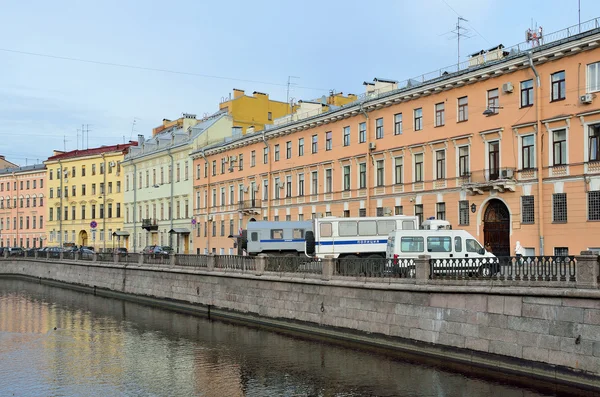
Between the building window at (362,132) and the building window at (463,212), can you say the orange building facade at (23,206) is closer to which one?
the building window at (362,132)

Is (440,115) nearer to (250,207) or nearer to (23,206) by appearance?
(250,207)

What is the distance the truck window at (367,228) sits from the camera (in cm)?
3225

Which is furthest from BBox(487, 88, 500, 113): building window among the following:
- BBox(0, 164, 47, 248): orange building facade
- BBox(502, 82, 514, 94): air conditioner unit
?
BBox(0, 164, 47, 248): orange building facade

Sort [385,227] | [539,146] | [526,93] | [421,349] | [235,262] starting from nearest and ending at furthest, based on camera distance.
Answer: [421,349]
[539,146]
[526,93]
[235,262]
[385,227]

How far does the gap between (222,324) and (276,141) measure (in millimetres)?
22005

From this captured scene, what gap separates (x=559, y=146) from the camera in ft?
90.1

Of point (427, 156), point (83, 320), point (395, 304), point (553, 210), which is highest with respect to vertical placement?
point (427, 156)

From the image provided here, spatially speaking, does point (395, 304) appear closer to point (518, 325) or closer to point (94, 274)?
point (518, 325)

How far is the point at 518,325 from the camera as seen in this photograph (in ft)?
53.2

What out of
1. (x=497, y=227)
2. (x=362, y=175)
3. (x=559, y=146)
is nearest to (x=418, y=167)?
(x=362, y=175)

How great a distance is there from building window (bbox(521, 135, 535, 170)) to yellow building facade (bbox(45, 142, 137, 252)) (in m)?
48.5

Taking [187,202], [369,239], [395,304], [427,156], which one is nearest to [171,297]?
[369,239]

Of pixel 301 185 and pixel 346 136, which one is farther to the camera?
pixel 301 185

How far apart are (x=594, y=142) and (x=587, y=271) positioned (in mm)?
13073
